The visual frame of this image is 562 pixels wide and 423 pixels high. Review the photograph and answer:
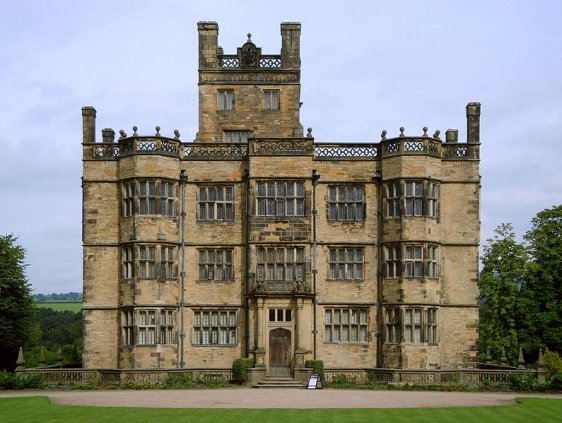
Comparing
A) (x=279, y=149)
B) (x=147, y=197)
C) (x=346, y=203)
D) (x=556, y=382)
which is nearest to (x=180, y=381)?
(x=147, y=197)

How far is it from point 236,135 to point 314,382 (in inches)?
580

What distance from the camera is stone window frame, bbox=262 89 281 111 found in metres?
47.4

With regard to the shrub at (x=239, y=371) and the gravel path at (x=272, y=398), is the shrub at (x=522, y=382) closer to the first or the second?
the gravel path at (x=272, y=398)

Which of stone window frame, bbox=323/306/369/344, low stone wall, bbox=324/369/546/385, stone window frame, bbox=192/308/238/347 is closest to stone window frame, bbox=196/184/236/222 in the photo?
stone window frame, bbox=192/308/238/347

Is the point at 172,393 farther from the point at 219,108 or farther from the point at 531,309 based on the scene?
the point at 531,309

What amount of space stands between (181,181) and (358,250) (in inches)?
370

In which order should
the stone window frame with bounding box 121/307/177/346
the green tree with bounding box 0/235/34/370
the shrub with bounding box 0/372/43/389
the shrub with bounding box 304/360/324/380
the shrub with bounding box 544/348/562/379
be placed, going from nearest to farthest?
the shrub with bounding box 0/372/43/389 → the shrub with bounding box 544/348/562/379 → the shrub with bounding box 304/360/324/380 → the stone window frame with bounding box 121/307/177/346 → the green tree with bounding box 0/235/34/370

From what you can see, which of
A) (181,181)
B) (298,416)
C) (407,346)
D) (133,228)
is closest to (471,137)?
(407,346)

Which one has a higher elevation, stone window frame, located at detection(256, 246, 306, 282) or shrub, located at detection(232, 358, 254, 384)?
stone window frame, located at detection(256, 246, 306, 282)

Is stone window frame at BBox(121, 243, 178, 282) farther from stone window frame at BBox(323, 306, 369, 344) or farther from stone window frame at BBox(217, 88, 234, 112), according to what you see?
stone window frame at BBox(217, 88, 234, 112)

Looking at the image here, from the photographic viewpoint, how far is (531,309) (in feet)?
182

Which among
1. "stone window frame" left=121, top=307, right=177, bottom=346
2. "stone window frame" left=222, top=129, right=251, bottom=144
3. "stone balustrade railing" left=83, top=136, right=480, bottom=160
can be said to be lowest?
"stone window frame" left=121, top=307, right=177, bottom=346

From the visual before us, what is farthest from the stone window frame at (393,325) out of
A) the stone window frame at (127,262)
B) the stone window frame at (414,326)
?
the stone window frame at (127,262)

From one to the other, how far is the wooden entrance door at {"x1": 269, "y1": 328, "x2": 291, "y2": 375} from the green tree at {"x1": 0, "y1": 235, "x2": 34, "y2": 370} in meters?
18.7
